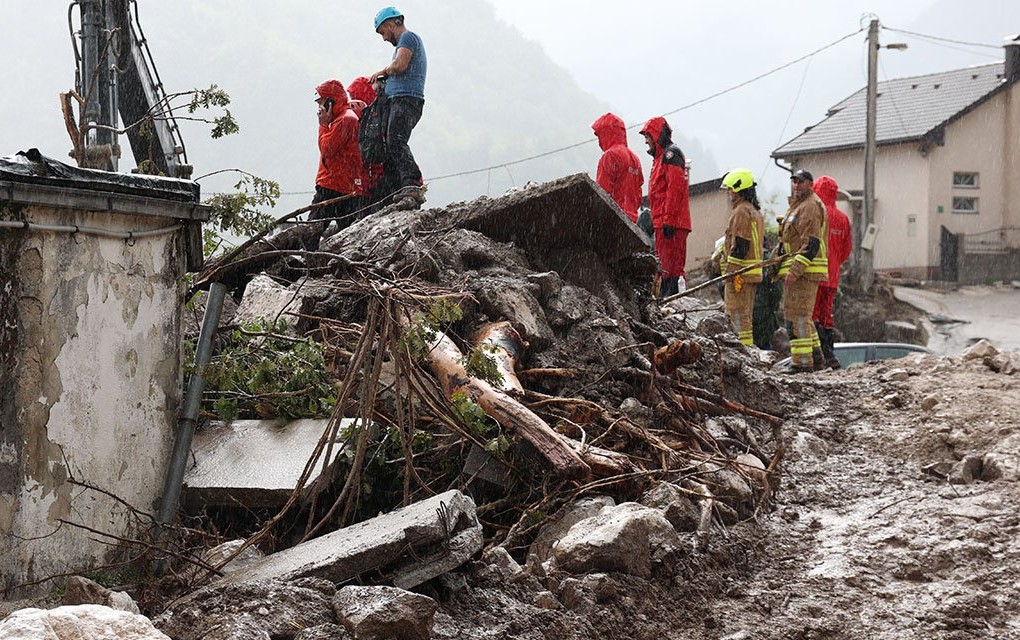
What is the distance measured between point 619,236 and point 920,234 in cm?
2553

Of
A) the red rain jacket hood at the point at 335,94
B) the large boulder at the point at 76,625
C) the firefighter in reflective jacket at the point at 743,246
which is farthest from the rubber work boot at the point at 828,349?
the large boulder at the point at 76,625

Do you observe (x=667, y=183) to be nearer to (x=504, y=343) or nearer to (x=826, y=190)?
(x=826, y=190)

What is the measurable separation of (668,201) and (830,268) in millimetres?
2361

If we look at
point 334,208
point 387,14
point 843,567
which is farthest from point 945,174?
point 843,567

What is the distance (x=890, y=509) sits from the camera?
572 cm

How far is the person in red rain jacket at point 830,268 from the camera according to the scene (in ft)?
37.7

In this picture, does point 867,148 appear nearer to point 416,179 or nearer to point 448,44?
point 416,179

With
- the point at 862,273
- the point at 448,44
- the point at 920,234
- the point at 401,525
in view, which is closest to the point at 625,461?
the point at 401,525

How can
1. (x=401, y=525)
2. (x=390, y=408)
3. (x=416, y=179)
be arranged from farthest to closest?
(x=416, y=179) → (x=390, y=408) → (x=401, y=525)

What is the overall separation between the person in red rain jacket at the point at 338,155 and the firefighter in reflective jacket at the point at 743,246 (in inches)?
151

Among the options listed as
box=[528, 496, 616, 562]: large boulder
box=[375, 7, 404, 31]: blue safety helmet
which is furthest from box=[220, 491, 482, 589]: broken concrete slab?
box=[375, 7, 404, 31]: blue safety helmet

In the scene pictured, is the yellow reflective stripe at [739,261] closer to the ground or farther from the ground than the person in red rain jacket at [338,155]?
closer to the ground

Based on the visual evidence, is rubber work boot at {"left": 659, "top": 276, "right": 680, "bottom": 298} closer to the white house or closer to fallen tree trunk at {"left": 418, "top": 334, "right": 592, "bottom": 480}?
fallen tree trunk at {"left": 418, "top": 334, "right": 592, "bottom": 480}

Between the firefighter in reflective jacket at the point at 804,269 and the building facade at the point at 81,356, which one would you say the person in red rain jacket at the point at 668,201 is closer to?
the firefighter in reflective jacket at the point at 804,269
